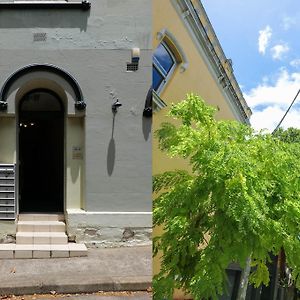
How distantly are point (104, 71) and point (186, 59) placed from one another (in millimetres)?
1229

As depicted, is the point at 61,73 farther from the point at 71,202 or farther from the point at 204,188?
the point at 204,188

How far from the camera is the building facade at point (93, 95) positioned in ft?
3.62

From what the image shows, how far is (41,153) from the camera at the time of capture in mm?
1533

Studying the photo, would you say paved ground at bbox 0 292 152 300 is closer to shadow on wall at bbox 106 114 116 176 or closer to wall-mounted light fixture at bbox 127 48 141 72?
shadow on wall at bbox 106 114 116 176

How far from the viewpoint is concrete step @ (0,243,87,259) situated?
1.20 m

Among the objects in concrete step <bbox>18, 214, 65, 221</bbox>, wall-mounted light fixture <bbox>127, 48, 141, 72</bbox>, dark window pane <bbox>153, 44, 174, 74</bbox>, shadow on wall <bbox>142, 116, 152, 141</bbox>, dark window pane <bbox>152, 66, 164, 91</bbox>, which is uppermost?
dark window pane <bbox>153, 44, 174, 74</bbox>

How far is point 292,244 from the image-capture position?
242cm

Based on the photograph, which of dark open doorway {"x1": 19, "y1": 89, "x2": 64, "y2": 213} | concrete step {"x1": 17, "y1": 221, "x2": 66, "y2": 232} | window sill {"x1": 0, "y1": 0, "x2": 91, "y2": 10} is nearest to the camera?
window sill {"x1": 0, "y1": 0, "x2": 91, "y2": 10}

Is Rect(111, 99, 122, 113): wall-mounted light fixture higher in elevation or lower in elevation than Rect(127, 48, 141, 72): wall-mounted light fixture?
lower

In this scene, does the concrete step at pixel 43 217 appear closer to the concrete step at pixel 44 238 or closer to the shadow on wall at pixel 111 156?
the concrete step at pixel 44 238

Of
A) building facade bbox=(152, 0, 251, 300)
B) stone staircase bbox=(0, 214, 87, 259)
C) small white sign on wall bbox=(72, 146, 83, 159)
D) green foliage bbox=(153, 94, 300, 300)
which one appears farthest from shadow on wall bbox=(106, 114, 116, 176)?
green foliage bbox=(153, 94, 300, 300)

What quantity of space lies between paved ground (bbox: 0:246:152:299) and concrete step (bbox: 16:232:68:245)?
0.21ft

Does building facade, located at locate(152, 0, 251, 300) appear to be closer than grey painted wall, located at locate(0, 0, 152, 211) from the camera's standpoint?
No

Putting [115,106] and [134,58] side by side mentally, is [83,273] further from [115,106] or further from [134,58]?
[134,58]
